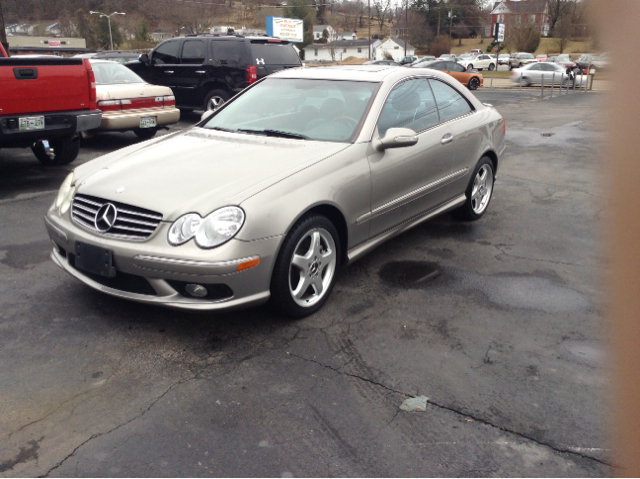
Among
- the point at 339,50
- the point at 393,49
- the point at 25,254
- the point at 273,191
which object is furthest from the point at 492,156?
the point at 339,50

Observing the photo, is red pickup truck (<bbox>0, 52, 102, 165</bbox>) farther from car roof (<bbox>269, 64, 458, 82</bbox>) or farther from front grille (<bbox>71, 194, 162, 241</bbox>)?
front grille (<bbox>71, 194, 162, 241</bbox>)

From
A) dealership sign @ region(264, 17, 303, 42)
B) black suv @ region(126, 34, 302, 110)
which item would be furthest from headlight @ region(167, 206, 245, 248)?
dealership sign @ region(264, 17, 303, 42)

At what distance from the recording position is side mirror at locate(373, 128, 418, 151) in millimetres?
4379

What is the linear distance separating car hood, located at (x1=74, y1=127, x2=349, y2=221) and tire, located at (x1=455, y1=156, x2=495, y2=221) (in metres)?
2.04

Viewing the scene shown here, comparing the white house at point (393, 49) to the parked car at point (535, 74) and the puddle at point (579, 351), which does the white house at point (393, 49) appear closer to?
the parked car at point (535, 74)

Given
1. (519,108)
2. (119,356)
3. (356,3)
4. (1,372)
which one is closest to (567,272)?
(119,356)

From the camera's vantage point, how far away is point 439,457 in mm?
2613

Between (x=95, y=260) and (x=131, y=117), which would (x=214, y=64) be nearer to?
(x=131, y=117)

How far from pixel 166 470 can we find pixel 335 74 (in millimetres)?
3728

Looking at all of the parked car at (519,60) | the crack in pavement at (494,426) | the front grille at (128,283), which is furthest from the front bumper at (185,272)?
the parked car at (519,60)

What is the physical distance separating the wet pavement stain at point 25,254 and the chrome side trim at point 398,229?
8.49 ft

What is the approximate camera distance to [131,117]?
9.83 m

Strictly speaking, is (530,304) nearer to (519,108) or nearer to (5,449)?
(5,449)

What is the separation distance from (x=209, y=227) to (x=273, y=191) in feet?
1.55
